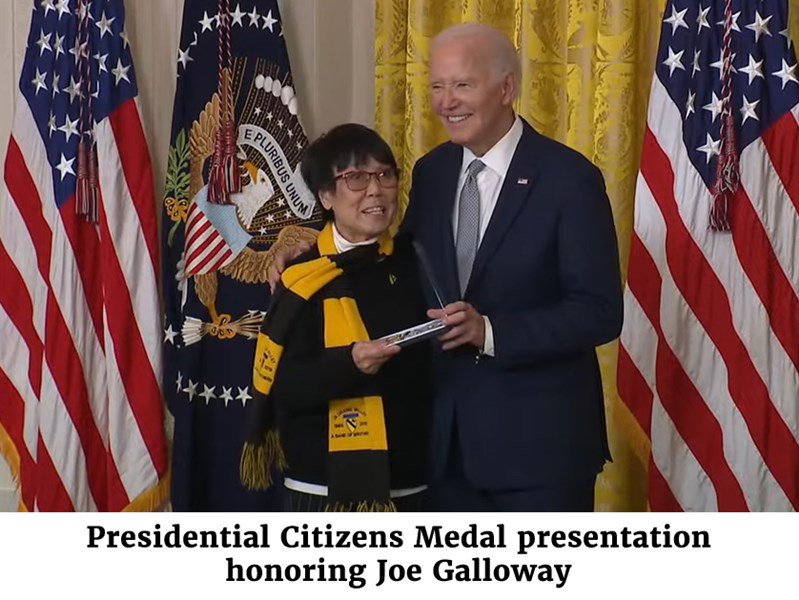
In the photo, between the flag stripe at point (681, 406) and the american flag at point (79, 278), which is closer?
the flag stripe at point (681, 406)

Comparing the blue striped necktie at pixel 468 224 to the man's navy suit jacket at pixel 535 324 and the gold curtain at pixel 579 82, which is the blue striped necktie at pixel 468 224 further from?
the gold curtain at pixel 579 82

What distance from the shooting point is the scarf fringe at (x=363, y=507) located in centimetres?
230

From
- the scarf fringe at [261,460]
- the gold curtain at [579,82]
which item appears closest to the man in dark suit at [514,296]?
the scarf fringe at [261,460]

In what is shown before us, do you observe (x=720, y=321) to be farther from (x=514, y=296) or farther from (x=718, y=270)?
(x=514, y=296)

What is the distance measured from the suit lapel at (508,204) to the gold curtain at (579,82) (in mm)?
1033

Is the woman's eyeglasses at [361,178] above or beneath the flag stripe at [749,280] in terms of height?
above

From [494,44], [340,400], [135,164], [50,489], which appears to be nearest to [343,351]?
[340,400]

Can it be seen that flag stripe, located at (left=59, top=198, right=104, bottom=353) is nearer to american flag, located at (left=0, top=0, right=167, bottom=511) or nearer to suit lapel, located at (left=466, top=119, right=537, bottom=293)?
american flag, located at (left=0, top=0, right=167, bottom=511)

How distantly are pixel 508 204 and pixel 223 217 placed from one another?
132 centimetres

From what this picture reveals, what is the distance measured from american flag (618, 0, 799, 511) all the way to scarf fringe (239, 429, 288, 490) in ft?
4.07

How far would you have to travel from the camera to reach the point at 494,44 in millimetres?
2379

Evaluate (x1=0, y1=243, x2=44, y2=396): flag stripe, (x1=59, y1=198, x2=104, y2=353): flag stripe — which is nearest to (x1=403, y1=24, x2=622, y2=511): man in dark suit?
(x1=59, y1=198, x2=104, y2=353): flag stripe

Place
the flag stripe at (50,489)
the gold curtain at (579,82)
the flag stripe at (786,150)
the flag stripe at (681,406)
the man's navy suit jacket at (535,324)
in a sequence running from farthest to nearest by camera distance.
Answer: the flag stripe at (50,489) → the gold curtain at (579,82) → the flag stripe at (681,406) → the flag stripe at (786,150) → the man's navy suit jacket at (535,324)
